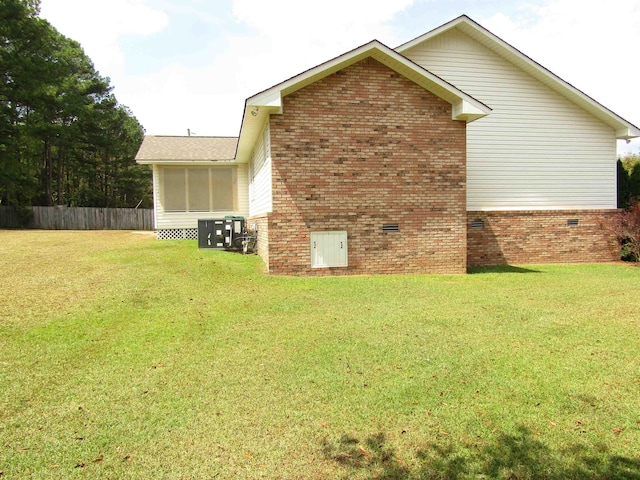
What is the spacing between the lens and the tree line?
1077 inches

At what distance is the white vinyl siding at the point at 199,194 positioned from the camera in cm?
1873

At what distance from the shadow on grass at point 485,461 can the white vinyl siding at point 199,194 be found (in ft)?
54.9

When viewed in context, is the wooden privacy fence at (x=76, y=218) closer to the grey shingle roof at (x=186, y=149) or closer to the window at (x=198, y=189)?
the grey shingle roof at (x=186, y=149)

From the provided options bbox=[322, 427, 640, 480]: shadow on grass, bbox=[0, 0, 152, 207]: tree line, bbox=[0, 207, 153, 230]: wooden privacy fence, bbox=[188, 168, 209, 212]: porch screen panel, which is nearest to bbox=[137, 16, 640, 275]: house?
bbox=[188, 168, 209, 212]: porch screen panel

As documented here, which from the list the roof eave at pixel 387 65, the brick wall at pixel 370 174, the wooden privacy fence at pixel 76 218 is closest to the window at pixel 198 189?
the roof eave at pixel 387 65

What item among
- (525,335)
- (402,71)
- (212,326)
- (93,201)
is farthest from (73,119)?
(525,335)

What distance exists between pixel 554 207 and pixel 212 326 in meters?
12.5

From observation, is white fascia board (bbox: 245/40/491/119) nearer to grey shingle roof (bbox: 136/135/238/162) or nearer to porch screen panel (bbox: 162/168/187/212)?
grey shingle roof (bbox: 136/135/238/162)

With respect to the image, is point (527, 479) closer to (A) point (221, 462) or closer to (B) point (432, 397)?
(B) point (432, 397)

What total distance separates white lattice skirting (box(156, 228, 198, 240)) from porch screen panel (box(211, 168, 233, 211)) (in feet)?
4.78

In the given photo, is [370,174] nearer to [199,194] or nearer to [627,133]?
[627,133]

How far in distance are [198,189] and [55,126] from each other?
1842 cm

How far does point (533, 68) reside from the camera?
44.9 feet

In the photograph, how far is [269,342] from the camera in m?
5.56
